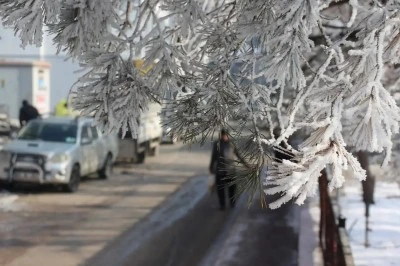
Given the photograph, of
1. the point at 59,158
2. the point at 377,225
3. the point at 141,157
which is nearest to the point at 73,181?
the point at 59,158

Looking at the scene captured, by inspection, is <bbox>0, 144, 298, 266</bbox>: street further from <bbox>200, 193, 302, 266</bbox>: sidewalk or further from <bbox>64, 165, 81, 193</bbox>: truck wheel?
<bbox>64, 165, 81, 193</bbox>: truck wheel

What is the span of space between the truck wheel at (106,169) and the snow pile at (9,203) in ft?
11.1

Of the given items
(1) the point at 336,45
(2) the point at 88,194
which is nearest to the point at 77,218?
(2) the point at 88,194

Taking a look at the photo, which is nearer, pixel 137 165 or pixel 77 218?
pixel 77 218

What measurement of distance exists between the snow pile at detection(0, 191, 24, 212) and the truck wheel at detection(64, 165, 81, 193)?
1.13 metres

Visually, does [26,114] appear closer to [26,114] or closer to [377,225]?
[26,114]

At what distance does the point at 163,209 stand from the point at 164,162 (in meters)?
8.32

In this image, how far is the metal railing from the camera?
7.14m

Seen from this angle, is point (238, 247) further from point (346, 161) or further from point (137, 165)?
point (137, 165)

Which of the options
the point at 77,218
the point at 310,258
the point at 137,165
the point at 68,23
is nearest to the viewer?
the point at 68,23

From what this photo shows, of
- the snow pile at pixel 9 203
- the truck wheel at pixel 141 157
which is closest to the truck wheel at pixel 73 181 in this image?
the snow pile at pixel 9 203

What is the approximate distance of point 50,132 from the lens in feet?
51.8

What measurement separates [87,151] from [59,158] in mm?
1533

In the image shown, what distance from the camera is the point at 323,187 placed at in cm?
768
